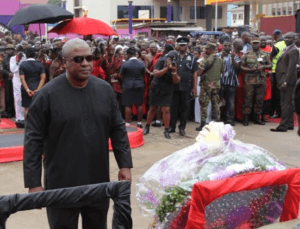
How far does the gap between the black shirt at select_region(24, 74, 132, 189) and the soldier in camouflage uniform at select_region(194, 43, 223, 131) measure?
688 cm

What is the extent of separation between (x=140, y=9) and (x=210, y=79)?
63.8 metres

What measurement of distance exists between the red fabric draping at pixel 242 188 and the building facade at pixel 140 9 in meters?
64.5

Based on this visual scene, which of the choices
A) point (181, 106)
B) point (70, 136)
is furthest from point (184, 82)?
point (70, 136)

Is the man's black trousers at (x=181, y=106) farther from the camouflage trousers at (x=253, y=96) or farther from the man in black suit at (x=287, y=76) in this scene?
the man in black suit at (x=287, y=76)

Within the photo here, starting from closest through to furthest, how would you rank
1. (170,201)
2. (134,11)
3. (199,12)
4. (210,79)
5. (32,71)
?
(170,201)
(32,71)
(210,79)
(134,11)
(199,12)

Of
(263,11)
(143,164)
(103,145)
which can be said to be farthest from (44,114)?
(263,11)

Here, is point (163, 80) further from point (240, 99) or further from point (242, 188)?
point (242, 188)

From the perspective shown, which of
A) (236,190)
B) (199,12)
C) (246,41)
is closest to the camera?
(236,190)

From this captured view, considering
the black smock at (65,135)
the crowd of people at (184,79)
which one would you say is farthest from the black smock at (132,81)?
the black smock at (65,135)

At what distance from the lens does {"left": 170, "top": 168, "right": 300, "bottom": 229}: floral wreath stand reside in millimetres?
3383

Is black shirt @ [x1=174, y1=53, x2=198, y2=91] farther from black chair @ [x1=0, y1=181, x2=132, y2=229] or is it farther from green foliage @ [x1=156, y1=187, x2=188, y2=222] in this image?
black chair @ [x1=0, y1=181, x2=132, y2=229]

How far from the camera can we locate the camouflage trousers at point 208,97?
10547mm

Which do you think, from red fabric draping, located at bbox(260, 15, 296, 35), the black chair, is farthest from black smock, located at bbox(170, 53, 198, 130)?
red fabric draping, located at bbox(260, 15, 296, 35)

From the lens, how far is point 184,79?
10.1 m
